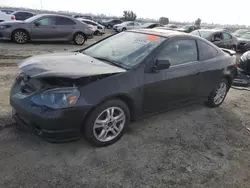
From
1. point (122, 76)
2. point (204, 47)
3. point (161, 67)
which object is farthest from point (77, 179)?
point (204, 47)

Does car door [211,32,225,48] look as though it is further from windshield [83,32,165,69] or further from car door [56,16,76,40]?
windshield [83,32,165,69]

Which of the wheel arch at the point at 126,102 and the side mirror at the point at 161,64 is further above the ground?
the side mirror at the point at 161,64

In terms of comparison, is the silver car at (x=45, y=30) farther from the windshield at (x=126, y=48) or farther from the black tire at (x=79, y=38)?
the windshield at (x=126, y=48)

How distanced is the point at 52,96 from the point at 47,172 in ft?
2.86

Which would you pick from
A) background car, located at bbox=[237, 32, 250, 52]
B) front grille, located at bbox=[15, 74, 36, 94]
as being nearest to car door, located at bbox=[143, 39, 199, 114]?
front grille, located at bbox=[15, 74, 36, 94]

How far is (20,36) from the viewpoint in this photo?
434 inches

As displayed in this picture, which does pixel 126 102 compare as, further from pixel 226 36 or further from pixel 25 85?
pixel 226 36

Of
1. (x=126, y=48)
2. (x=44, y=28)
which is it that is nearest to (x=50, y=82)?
(x=126, y=48)

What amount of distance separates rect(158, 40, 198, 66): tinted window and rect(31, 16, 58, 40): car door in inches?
358

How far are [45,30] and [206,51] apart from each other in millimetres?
9197

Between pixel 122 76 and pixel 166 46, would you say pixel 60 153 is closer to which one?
pixel 122 76

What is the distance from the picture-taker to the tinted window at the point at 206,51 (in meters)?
4.43

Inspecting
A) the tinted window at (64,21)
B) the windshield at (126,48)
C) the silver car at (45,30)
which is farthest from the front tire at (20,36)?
the windshield at (126,48)

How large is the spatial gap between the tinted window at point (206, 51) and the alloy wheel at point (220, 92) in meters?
0.75
